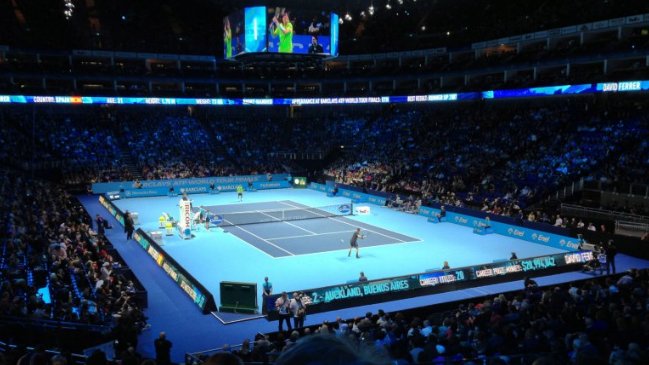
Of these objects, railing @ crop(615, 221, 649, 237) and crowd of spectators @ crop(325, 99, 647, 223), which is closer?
railing @ crop(615, 221, 649, 237)

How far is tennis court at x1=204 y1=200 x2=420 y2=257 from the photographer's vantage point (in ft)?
97.0

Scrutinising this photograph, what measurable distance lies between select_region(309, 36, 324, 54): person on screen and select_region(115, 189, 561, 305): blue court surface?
1156 centimetres

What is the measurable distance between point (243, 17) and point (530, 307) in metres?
28.4

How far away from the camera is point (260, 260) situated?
26328mm

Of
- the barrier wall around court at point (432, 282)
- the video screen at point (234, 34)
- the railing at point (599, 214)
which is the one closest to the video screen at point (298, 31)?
the video screen at point (234, 34)

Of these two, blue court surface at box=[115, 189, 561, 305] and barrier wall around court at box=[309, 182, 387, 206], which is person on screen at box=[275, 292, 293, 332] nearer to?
blue court surface at box=[115, 189, 561, 305]

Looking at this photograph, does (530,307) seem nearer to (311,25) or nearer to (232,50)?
(311,25)

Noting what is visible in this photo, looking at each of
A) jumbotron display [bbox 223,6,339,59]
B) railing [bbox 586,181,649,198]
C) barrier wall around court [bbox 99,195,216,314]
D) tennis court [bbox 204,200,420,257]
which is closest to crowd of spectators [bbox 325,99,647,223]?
railing [bbox 586,181,649,198]

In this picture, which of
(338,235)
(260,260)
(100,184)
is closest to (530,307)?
(260,260)

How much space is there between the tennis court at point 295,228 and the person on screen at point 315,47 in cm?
1147

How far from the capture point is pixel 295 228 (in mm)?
34656

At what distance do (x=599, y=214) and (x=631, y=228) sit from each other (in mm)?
3119

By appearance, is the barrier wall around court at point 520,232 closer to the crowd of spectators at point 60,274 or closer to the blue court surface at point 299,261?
the blue court surface at point 299,261

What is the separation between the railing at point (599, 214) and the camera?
29.6m
